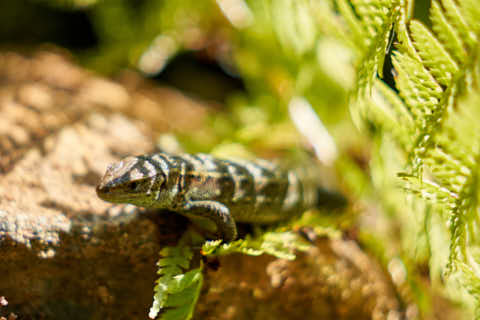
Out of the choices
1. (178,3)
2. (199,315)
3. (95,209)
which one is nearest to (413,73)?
(199,315)

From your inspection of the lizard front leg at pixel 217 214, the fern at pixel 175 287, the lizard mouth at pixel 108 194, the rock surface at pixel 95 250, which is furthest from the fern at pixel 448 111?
the lizard mouth at pixel 108 194

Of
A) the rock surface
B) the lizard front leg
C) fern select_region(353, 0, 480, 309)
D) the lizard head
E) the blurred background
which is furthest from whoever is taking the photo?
the blurred background

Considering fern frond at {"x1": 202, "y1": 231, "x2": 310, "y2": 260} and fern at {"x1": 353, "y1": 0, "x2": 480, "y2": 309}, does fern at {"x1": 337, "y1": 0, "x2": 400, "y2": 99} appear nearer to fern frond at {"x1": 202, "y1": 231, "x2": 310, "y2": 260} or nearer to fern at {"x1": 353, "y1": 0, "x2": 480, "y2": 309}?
fern at {"x1": 353, "y1": 0, "x2": 480, "y2": 309}

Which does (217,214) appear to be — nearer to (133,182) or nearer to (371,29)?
(133,182)

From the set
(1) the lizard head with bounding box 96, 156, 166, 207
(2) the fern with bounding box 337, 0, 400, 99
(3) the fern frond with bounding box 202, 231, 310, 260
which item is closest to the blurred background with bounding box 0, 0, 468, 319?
(2) the fern with bounding box 337, 0, 400, 99

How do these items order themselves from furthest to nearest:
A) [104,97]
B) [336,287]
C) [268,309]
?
[104,97] → [336,287] → [268,309]

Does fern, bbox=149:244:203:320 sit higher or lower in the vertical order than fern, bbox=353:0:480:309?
lower

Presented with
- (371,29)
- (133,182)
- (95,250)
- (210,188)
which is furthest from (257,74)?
(95,250)

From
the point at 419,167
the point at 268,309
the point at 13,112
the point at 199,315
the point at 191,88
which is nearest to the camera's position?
the point at 419,167

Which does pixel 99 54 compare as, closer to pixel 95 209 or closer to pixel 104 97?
pixel 104 97
